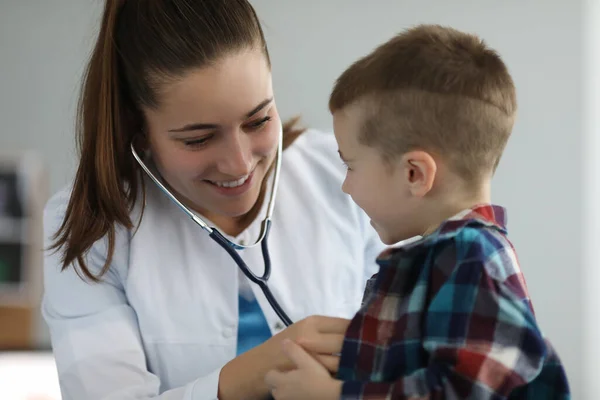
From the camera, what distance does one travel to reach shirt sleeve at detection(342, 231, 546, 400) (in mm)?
719

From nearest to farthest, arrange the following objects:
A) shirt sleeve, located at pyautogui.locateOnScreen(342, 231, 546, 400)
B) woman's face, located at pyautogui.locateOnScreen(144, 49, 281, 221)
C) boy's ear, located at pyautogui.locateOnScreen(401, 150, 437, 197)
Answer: shirt sleeve, located at pyautogui.locateOnScreen(342, 231, 546, 400), boy's ear, located at pyautogui.locateOnScreen(401, 150, 437, 197), woman's face, located at pyautogui.locateOnScreen(144, 49, 281, 221)

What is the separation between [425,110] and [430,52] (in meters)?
0.07

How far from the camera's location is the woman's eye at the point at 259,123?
117 centimetres

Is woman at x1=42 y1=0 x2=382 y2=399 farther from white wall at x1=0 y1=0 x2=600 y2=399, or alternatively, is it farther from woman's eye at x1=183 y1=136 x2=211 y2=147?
white wall at x1=0 y1=0 x2=600 y2=399

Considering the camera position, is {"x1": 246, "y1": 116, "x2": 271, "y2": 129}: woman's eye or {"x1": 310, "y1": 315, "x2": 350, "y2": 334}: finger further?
{"x1": 246, "y1": 116, "x2": 271, "y2": 129}: woman's eye

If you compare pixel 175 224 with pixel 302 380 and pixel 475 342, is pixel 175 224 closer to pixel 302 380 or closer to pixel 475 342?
pixel 302 380

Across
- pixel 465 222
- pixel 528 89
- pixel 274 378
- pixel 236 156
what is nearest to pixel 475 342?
pixel 465 222

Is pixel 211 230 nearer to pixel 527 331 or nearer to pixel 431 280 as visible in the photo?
pixel 431 280

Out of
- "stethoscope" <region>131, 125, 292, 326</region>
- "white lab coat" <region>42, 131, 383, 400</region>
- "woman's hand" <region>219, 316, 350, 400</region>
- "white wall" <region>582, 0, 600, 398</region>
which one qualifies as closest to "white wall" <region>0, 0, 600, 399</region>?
"white wall" <region>582, 0, 600, 398</region>

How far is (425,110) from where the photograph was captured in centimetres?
82

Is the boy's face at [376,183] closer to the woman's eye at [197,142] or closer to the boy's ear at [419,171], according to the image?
the boy's ear at [419,171]

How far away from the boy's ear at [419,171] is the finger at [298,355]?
0.72 feet

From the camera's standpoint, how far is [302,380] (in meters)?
0.82

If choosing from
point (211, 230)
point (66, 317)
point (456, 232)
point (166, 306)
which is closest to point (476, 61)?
point (456, 232)
